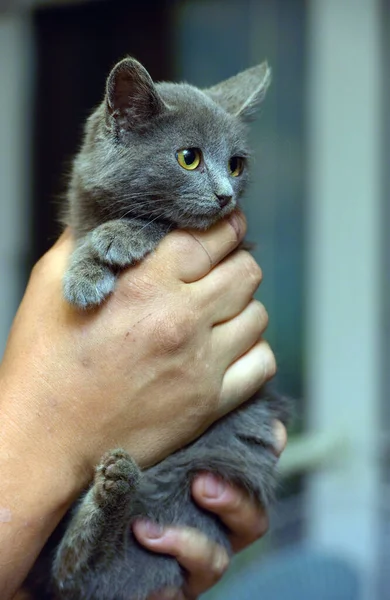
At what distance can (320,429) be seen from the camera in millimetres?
2678

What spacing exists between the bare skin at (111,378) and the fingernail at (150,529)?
0.11 metres

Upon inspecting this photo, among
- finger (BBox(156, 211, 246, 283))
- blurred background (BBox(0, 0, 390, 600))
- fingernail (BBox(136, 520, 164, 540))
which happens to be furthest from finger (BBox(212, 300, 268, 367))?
blurred background (BBox(0, 0, 390, 600))

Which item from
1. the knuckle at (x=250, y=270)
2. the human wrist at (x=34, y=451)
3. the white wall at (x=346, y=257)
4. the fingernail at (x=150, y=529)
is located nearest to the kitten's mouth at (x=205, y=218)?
the knuckle at (x=250, y=270)

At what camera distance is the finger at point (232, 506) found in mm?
1205

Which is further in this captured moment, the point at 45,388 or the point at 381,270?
the point at 381,270

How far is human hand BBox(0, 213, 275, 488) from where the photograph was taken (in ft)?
3.56

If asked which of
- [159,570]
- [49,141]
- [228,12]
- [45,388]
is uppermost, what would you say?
[228,12]

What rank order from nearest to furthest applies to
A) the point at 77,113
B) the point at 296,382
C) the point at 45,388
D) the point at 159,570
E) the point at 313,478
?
the point at 45,388
the point at 159,570
the point at 313,478
the point at 296,382
the point at 77,113

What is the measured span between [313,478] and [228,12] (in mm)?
1909

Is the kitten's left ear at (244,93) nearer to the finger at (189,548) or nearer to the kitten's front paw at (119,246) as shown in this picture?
the kitten's front paw at (119,246)

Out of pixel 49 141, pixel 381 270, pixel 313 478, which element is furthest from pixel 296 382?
pixel 49 141

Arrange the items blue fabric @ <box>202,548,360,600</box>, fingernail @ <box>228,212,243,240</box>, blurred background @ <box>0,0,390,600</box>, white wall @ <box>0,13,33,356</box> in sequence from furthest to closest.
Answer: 1. white wall @ <box>0,13,33,356</box>
2. blurred background @ <box>0,0,390,600</box>
3. blue fabric @ <box>202,548,360,600</box>
4. fingernail @ <box>228,212,243,240</box>

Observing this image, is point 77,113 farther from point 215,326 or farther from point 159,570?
point 159,570

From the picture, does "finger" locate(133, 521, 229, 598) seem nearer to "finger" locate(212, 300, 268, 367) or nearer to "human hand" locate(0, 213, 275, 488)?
"human hand" locate(0, 213, 275, 488)
